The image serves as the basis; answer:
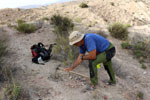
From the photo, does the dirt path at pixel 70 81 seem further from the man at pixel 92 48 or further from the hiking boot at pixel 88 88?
the man at pixel 92 48

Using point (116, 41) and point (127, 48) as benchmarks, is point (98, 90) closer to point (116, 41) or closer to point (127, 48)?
point (127, 48)

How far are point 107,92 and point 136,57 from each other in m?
3.05

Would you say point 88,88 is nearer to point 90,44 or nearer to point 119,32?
point 90,44

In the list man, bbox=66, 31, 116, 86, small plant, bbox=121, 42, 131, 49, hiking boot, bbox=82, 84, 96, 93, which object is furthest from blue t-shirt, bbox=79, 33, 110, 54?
small plant, bbox=121, 42, 131, 49

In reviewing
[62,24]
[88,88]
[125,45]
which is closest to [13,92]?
[88,88]

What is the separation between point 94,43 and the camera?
2826mm

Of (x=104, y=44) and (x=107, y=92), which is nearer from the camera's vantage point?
(x=104, y=44)

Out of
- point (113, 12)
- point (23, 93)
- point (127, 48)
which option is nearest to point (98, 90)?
point (23, 93)

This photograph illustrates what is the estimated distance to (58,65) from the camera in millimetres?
4133

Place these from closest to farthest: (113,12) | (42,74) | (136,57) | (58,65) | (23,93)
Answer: (23,93), (42,74), (58,65), (136,57), (113,12)

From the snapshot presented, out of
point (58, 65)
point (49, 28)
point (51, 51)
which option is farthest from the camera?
point (49, 28)

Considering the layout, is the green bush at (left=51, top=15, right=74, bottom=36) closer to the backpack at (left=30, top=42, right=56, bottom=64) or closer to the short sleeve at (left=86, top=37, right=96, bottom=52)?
the backpack at (left=30, top=42, right=56, bottom=64)

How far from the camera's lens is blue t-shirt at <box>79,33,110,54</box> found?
278 centimetres

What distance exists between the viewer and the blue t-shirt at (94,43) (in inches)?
109
